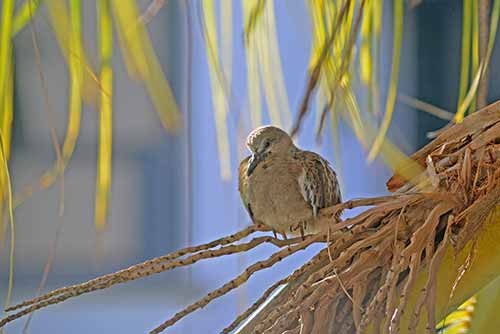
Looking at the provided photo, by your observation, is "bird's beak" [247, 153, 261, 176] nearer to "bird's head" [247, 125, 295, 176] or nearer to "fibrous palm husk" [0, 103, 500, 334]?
"bird's head" [247, 125, 295, 176]

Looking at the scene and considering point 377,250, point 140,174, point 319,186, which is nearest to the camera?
point 377,250

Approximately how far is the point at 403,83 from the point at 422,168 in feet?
7.21

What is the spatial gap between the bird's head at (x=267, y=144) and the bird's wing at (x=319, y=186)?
5 centimetres

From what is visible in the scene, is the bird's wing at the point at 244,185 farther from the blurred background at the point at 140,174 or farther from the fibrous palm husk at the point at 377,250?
the blurred background at the point at 140,174

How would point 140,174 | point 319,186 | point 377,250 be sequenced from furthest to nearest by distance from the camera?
point 140,174 → point 319,186 → point 377,250

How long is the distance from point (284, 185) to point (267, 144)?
8 cm

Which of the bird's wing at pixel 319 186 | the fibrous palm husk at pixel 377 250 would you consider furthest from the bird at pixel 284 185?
the fibrous palm husk at pixel 377 250

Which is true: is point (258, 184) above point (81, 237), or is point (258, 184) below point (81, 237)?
below

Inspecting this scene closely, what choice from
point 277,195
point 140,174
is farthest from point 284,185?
point 140,174

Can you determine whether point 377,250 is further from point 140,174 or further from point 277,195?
point 140,174

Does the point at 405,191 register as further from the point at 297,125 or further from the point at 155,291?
the point at 155,291

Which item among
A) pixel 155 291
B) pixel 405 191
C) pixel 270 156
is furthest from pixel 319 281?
pixel 155 291

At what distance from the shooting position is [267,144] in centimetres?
128

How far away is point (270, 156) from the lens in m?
1.27
